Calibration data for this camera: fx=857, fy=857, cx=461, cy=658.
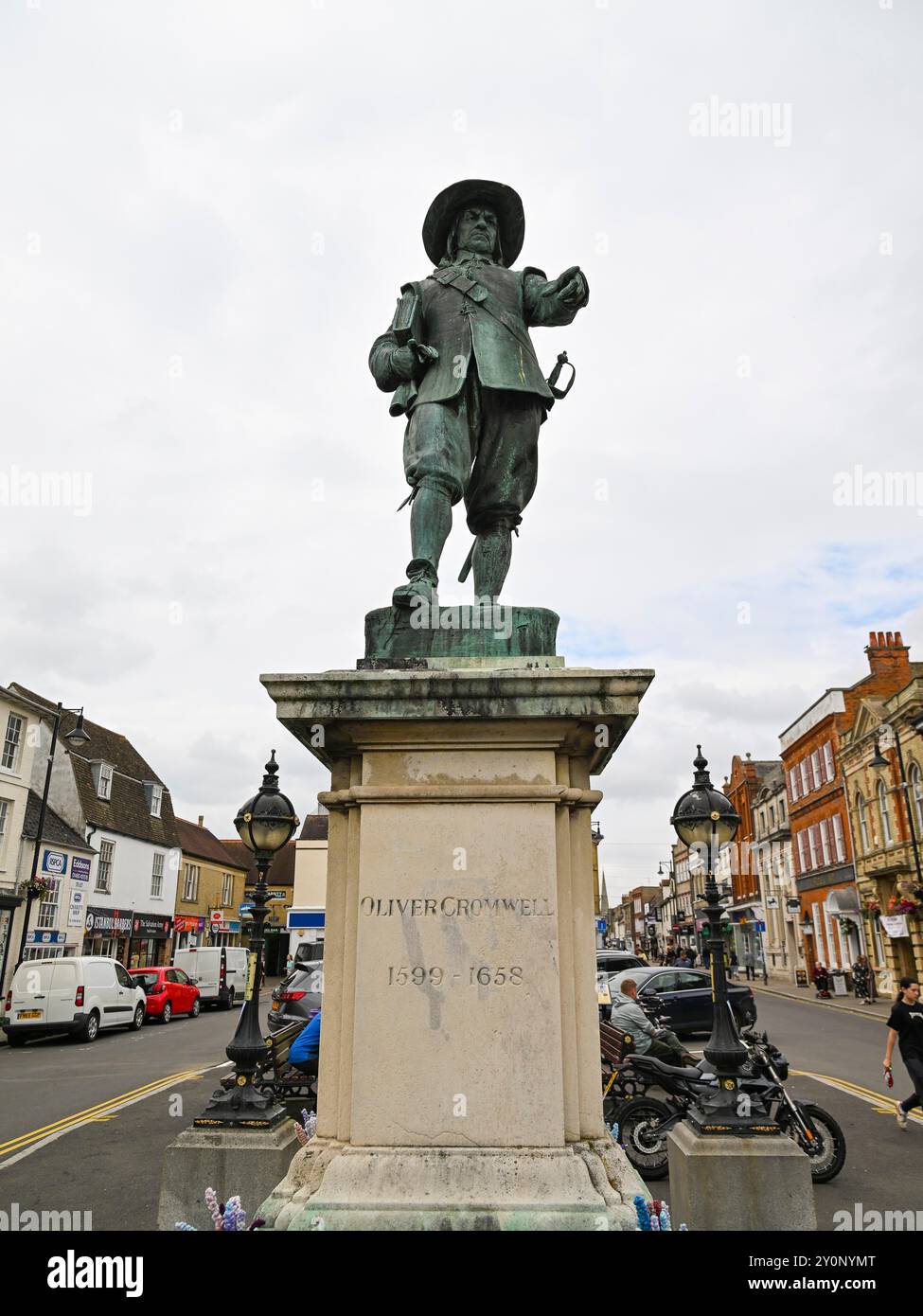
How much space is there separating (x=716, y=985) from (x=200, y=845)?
146ft

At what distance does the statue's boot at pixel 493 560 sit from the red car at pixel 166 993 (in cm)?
2496

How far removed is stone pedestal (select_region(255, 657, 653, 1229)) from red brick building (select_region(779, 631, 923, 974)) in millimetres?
34753

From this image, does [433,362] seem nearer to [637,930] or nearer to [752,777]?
[752,777]

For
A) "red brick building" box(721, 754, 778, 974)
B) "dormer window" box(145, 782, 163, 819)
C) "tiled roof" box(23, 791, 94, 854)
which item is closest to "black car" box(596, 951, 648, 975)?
"tiled roof" box(23, 791, 94, 854)

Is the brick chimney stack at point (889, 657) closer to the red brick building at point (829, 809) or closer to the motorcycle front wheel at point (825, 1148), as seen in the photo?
the red brick building at point (829, 809)

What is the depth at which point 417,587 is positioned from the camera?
136 inches

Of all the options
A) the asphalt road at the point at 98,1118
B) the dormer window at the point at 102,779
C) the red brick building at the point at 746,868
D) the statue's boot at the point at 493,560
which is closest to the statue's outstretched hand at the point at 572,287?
the statue's boot at the point at 493,560

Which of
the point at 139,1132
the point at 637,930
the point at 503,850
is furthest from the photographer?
the point at 637,930

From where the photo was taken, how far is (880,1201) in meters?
7.23

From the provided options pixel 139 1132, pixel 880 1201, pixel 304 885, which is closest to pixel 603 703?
pixel 880 1201

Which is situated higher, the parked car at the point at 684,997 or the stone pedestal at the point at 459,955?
the stone pedestal at the point at 459,955

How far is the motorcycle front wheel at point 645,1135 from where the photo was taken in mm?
8125

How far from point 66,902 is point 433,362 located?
101ft

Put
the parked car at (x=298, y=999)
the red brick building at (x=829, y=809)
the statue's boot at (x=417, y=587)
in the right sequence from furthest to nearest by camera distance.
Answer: the red brick building at (x=829, y=809), the parked car at (x=298, y=999), the statue's boot at (x=417, y=587)
